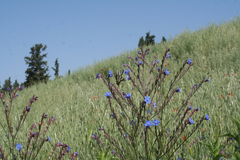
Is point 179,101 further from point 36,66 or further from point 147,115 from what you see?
point 36,66

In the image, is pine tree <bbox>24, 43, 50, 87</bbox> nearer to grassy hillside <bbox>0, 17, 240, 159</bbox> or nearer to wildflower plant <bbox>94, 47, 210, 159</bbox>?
grassy hillside <bbox>0, 17, 240, 159</bbox>

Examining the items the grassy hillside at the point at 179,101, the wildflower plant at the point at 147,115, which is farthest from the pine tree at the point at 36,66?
the wildflower plant at the point at 147,115

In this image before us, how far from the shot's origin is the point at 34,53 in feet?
92.8

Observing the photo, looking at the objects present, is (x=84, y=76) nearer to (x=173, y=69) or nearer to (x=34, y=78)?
(x=173, y=69)

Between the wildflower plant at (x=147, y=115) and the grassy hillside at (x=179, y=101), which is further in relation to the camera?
the grassy hillside at (x=179, y=101)

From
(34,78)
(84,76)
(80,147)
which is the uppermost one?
(34,78)

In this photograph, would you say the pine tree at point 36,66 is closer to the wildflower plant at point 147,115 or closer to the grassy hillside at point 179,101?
the grassy hillside at point 179,101

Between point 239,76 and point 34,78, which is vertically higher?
point 34,78

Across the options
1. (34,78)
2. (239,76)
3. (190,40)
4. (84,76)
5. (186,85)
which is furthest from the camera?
(34,78)

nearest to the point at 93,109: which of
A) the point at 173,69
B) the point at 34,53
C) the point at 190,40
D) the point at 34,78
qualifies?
the point at 173,69

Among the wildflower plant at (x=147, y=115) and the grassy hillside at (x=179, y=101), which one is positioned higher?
the grassy hillside at (x=179, y=101)

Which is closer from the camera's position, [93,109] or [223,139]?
[223,139]

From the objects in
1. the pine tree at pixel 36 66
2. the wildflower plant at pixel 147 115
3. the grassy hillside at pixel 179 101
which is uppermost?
the pine tree at pixel 36 66

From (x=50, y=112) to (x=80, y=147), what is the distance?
7.53 ft
